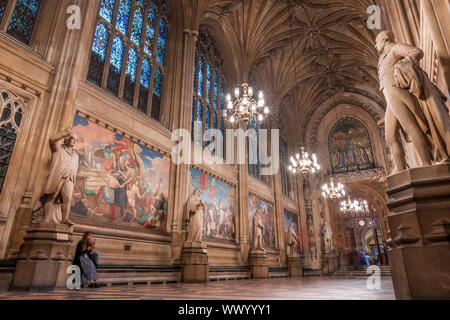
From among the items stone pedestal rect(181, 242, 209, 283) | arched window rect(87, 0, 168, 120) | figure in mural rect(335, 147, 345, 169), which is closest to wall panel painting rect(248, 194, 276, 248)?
stone pedestal rect(181, 242, 209, 283)

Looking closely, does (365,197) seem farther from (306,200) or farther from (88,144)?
(88,144)

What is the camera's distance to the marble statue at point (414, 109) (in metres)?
2.46

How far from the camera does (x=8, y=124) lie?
5.35 m

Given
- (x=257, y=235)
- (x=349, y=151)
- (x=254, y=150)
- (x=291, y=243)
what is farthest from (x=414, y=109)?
(x=349, y=151)

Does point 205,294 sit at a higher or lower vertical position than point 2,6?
lower

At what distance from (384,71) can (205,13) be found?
11920 millimetres

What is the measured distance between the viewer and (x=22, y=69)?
18.8 ft

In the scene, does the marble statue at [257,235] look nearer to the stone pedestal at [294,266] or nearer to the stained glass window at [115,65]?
the stone pedestal at [294,266]

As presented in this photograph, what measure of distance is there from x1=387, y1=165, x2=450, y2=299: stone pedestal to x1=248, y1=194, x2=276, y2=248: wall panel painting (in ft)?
36.5

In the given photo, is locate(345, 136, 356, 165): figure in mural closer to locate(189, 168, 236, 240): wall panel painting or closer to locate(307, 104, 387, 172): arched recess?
locate(307, 104, 387, 172): arched recess

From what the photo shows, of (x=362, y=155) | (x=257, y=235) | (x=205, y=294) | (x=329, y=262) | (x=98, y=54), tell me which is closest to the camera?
(x=205, y=294)

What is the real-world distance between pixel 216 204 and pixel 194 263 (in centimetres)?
368

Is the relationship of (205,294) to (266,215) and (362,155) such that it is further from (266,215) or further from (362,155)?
(362,155)

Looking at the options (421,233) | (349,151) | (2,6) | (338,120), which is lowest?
(421,233)
